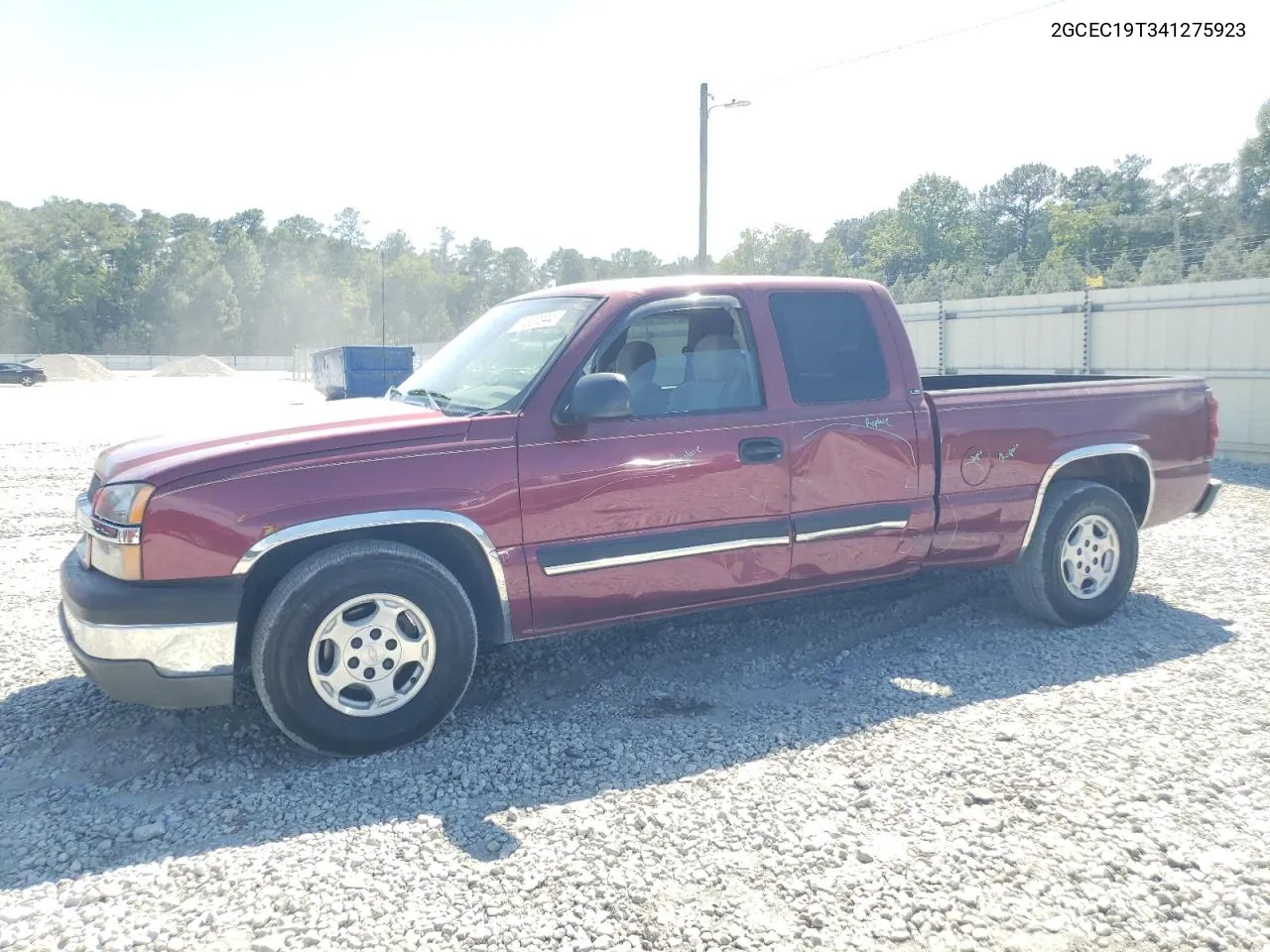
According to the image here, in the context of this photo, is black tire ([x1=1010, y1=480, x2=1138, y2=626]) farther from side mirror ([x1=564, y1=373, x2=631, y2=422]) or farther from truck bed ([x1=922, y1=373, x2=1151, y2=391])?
side mirror ([x1=564, y1=373, x2=631, y2=422])

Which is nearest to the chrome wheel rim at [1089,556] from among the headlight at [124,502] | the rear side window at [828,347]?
the rear side window at [828,347]

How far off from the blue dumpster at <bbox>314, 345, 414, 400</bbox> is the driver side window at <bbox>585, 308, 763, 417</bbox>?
70.8 ft

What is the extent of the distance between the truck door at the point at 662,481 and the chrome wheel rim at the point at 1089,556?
1.89m

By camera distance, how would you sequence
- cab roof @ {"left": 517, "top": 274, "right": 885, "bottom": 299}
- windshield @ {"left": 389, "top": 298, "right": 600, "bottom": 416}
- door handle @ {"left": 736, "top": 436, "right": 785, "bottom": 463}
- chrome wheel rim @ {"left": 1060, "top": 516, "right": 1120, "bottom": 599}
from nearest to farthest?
1. windshield @ {"left": 389, "top": 298, "right": 600, "bottom": 416}
2. door handle @ {"left": 736, "top": 436, "right": 785, "bottom": 463}
3. cab roof @ {"left": 517, "top": 274, "right": 885, "bottom": 299}
4. chrome wheel rim @ {"left": 1060, "top": 516, "right": 1120, "bottom": 599}

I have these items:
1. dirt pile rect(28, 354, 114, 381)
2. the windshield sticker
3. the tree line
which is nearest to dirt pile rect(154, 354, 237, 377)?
dirt pile rect(28, 354, 114, 381)

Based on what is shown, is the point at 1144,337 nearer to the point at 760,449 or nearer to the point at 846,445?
the point at 846,445

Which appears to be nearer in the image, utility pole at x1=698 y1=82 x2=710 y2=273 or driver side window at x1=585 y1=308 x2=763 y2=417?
driver side window at x1=585 y1=308 x2=763 y2=417

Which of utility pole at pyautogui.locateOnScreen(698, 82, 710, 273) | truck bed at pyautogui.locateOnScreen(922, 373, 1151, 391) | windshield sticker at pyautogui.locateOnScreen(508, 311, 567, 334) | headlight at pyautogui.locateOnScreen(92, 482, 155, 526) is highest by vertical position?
utility pole at pyautogui.locateOnScreen(698, 82, 710, 273)

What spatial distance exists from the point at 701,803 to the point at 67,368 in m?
58.4

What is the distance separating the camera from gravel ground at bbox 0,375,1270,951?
271 cm

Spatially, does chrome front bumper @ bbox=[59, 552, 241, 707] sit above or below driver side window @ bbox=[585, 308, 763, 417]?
below

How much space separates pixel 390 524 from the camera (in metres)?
3.71

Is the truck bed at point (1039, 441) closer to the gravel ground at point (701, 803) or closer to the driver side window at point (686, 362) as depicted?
the gravel ground at point (701, 803)

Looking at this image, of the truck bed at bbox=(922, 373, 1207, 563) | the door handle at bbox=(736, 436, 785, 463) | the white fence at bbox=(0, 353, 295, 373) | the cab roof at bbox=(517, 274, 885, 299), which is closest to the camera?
the door handle at bbox=(736, 436, 785, 463)
